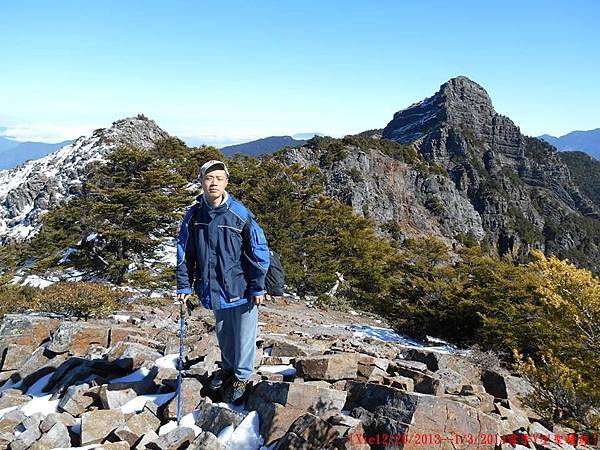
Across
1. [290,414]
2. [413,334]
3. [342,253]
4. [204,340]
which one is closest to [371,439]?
[290,414]

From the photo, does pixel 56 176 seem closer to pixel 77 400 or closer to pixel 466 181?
pixel 77 400

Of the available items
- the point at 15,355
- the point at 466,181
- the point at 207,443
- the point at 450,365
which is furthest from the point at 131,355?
the point at 466,181

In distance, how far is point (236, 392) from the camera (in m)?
4.47

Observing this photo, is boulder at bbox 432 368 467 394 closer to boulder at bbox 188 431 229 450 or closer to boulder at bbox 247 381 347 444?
boulder at bbox 247 381 347 444

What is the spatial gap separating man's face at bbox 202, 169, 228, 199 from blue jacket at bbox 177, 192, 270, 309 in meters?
0.14

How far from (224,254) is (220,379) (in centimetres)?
156

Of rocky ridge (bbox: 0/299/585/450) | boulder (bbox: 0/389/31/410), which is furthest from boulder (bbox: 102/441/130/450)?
boulder (bbox: 0/389/31/410)

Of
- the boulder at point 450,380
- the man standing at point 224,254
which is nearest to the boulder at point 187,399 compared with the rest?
the man standing at point 224,254

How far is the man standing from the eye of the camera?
4.11 m

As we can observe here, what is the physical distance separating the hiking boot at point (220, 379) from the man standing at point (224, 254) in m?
0.55

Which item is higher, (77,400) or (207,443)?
(207,443)

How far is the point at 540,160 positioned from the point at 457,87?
113 feet

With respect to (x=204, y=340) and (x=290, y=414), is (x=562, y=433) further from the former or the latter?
(x=204, y=340)

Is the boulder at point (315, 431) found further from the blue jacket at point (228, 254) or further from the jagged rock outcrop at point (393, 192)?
the jagged rock outcrop at point (393, 192)
